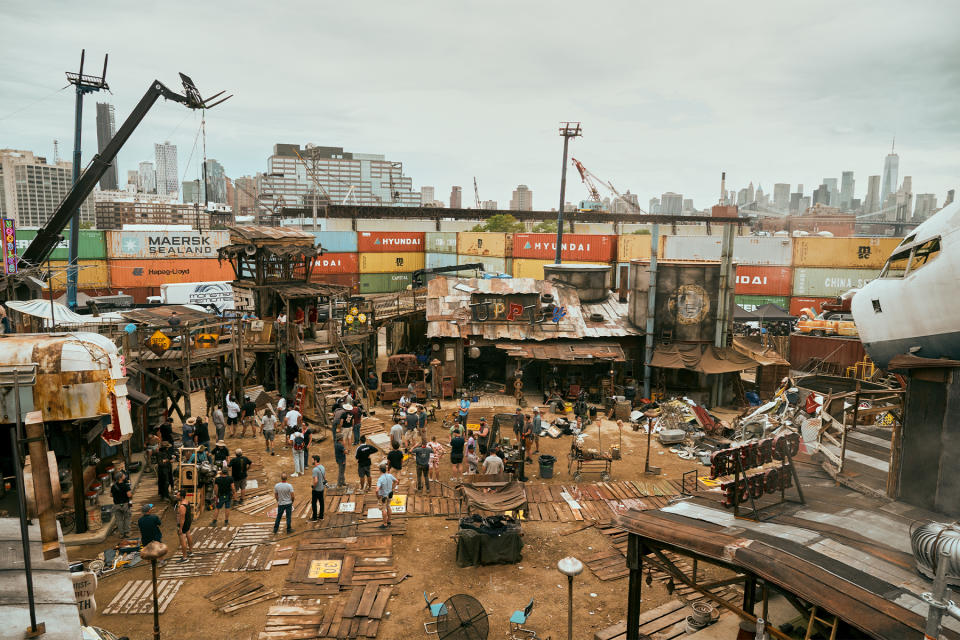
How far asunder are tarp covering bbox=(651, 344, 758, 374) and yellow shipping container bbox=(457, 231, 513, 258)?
2839cm

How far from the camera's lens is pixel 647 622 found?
1124cm

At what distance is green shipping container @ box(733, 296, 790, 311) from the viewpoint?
4441 centimetres

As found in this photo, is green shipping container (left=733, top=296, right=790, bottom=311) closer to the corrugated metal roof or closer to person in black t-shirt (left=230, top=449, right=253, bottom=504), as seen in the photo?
the corrugated metal roof

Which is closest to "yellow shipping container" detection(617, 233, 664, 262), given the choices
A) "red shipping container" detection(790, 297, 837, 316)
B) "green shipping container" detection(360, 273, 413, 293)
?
"red shipping container" detection(790, 297, 837, 316)

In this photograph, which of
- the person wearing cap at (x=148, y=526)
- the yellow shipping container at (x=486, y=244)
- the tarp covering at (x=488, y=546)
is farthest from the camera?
the yellow shipping container at (x=486, y=244)

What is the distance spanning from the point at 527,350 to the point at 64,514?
19249 millimetres

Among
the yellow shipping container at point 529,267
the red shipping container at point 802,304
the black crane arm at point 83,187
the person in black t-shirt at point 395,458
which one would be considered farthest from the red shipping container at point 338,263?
the person in black t-shirt at point 395,458

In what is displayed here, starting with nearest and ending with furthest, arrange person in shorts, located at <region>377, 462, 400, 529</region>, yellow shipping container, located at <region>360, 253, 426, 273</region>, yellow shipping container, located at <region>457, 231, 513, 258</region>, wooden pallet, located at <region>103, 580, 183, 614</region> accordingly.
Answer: wooden pallet, located at <region>103, 580, 183, 614</region> → person in shorts, located at <region>377, 462, 400, 529</region> → yellow shipping container, located at <region>457, 231, 513, 258</region> → yellow shipping container, located at <region>360, 253, 426, 273</region>

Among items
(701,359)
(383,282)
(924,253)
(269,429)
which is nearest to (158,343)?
(269,429)

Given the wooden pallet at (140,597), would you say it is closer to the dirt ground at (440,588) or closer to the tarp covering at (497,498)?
the dirt ground at (440,588)

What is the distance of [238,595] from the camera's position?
1282 centimetres

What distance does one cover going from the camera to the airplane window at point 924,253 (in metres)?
9.95

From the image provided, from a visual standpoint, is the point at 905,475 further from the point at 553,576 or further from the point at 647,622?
the point at 553,576

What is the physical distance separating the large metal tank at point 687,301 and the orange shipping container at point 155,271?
37.4 meters
